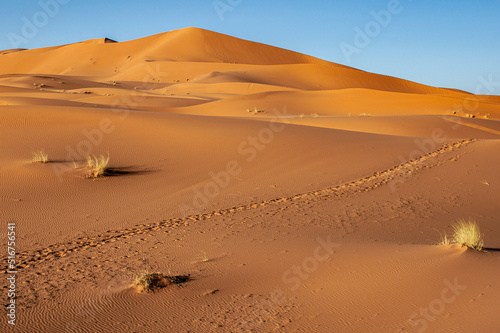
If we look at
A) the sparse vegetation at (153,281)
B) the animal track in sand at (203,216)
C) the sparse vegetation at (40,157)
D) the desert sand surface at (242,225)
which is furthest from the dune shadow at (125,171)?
the sparse vegetation at (153,281)

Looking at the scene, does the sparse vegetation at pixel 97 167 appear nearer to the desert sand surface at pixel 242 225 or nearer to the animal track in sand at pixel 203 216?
the desert sand surface at pixel 242 225

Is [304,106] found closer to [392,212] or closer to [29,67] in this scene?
[392,212]

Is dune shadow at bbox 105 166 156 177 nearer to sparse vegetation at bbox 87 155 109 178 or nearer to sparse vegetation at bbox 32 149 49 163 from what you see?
sparse vegetation at bbox 87 155 109 178

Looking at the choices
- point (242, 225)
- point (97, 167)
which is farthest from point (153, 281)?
point (97, 167)

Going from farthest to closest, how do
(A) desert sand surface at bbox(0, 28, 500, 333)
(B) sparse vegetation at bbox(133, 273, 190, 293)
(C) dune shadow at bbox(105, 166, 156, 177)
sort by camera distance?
(C) dune shadow at bbox(105, 166, 156, 177) < (B) sparse vegetation at bbox(133, 273, 190, 293) < (A) desert sand surface at bbox(0, 28, 500, 333)

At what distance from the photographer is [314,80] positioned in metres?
65.9

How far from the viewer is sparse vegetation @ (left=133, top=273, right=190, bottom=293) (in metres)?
4.69

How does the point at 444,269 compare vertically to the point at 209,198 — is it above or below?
below

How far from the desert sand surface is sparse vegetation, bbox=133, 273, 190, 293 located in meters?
0.08

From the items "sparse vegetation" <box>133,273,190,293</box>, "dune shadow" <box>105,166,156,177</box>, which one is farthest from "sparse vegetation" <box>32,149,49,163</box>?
"sparse vegetation" <box>133,273,190,293</box>

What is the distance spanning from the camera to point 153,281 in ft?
15.7

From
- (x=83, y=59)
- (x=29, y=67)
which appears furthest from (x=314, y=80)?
(x=29, y=67)

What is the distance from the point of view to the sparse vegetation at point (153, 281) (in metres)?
4.69

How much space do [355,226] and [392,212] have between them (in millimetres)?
1210
